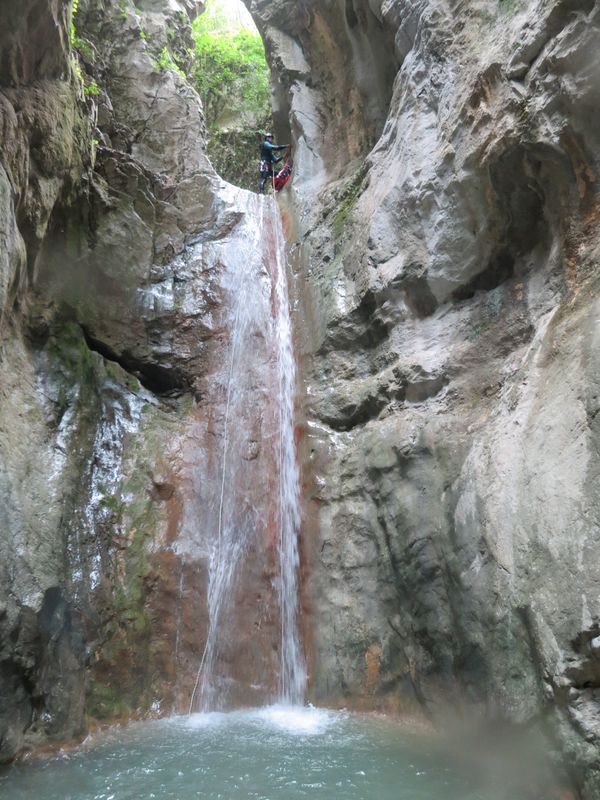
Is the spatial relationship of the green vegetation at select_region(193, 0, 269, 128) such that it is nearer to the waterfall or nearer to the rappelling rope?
the waterfall

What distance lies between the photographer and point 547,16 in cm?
520

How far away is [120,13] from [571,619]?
44.5 ft

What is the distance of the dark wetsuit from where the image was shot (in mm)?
13625

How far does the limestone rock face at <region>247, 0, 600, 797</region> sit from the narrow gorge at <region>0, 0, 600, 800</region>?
29 mm

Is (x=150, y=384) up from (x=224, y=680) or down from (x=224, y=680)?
up

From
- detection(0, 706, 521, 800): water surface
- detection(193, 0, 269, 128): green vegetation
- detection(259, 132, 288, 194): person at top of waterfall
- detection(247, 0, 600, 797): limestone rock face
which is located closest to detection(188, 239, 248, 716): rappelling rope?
detection(0, 706, 521, 800): water surface

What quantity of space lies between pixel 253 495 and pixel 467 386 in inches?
113

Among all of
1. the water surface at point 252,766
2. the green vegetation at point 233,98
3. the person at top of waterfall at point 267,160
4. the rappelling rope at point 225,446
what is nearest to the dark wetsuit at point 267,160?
the person at top of waterfall at point 267,160

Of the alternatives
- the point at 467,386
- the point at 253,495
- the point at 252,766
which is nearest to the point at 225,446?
the point at 253,495

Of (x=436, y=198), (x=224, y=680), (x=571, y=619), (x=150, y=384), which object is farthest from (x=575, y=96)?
(x=224, y=680)

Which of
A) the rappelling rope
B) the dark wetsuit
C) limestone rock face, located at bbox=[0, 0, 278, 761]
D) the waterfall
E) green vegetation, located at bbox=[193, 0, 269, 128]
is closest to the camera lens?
limestone rock face, located at bbox=[0, 0, 278, 761]

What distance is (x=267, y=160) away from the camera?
13758 millimetres

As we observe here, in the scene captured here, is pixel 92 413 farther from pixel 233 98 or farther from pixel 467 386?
pixel 233 98

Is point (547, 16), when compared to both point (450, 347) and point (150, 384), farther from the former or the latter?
point (150, 384)
